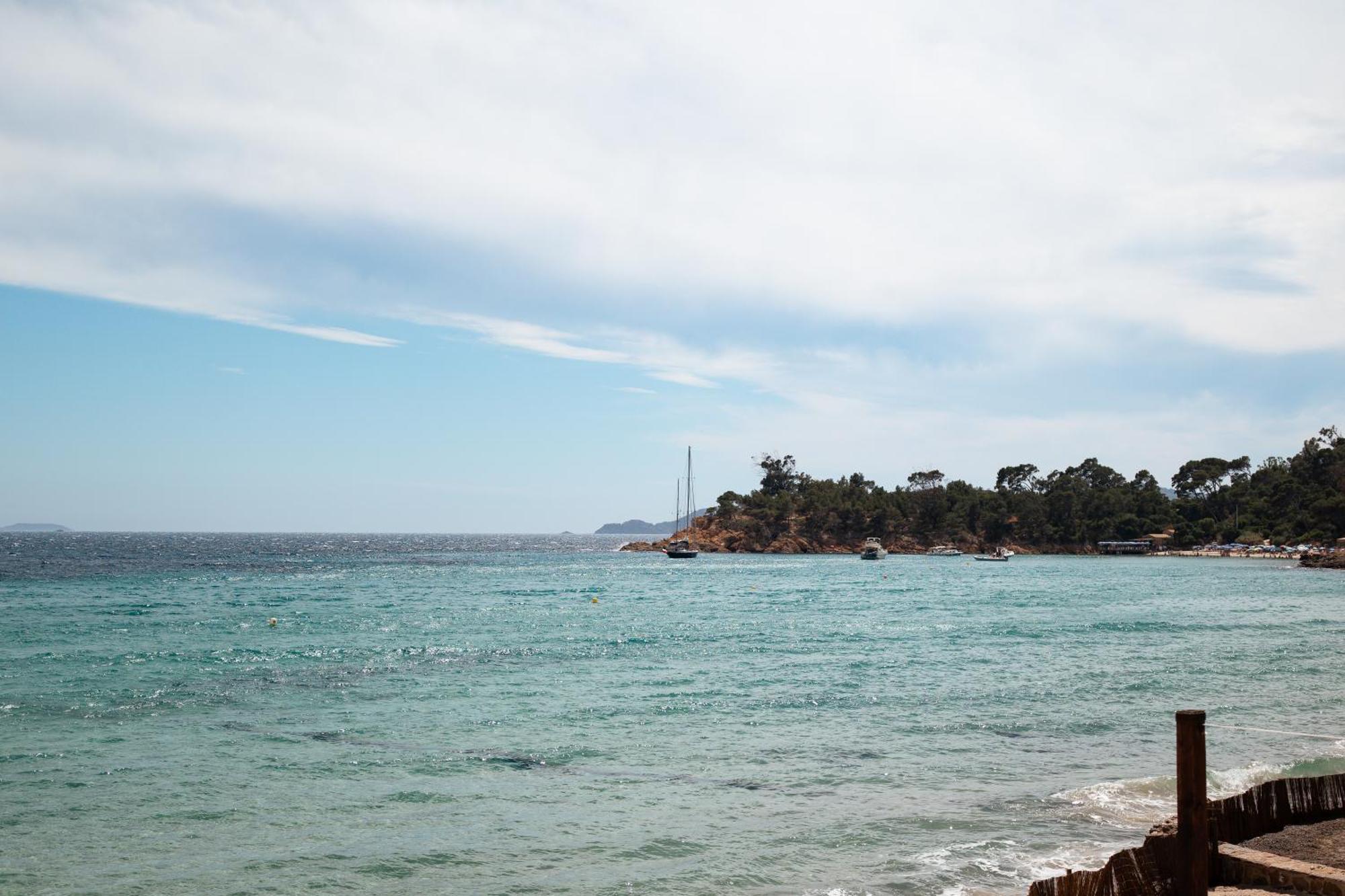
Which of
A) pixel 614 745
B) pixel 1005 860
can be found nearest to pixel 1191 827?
pixel 1005 860

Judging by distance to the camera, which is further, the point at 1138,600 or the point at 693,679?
the point at 1138,600

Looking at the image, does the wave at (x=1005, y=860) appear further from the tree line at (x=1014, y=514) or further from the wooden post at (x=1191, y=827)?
the tree line at (x=1014, y=514)

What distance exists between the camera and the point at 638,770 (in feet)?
53.8

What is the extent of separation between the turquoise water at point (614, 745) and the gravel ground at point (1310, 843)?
7.79 feet

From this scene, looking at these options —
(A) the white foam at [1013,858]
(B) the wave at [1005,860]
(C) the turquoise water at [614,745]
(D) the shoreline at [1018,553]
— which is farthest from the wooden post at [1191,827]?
(D) the shoreline at [1018,553]

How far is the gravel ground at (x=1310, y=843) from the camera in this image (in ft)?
30.7

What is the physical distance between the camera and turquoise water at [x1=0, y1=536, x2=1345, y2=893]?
39.5 feet

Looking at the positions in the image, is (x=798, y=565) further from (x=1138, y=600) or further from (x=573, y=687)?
(x=573, y=687)

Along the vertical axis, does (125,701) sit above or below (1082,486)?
below

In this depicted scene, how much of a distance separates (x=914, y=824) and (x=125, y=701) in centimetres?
1874

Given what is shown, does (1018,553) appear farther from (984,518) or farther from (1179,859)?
(1179,859)

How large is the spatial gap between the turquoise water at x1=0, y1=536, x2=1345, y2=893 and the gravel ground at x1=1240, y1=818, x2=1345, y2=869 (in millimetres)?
2374

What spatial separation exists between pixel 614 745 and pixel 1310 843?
38.1ft

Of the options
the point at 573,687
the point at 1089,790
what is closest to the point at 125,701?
the point at 573,687
